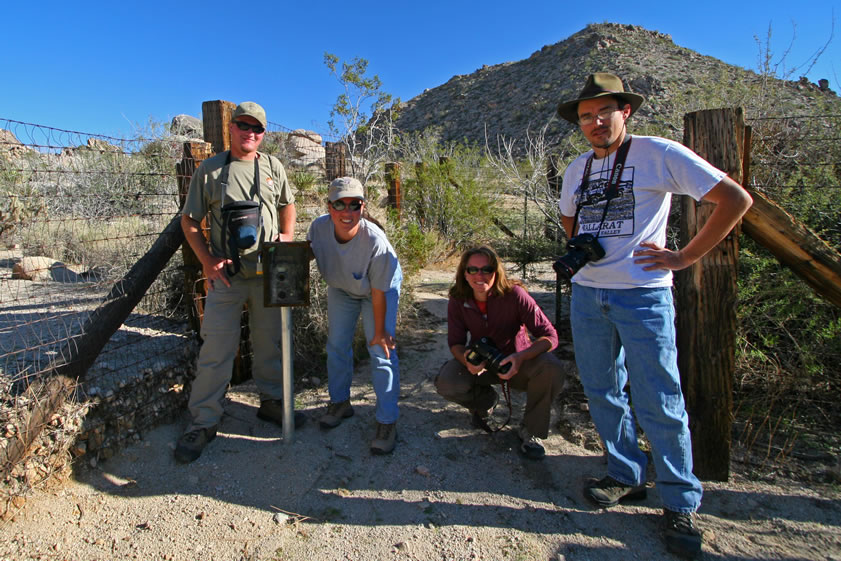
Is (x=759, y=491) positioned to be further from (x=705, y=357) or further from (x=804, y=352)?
(x=804, y=352)

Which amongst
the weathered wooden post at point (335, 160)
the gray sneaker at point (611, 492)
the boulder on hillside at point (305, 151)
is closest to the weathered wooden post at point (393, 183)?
the weathered wooden post at point (335, 160)

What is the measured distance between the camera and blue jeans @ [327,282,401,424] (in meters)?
3.09

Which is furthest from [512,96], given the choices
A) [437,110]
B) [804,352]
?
[804,352]

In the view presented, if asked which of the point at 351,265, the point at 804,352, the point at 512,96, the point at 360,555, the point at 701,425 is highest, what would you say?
the point at 512,96

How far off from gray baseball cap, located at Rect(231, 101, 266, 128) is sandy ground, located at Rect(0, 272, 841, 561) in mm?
1984

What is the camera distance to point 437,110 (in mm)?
44062

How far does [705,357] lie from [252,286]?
8.69 ft

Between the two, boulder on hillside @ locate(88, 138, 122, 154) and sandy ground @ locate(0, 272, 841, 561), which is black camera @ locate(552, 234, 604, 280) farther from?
boulder on hillside @ locate(88, 138, 122, 154)

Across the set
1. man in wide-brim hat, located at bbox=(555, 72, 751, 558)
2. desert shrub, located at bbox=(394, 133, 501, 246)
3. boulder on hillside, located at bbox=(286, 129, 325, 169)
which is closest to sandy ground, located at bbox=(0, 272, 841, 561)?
man in wide-brim hat, located at bbox=(555, 72, 751, 558)

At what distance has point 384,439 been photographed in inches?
123

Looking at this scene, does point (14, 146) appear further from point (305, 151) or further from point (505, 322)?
point (305, 151)

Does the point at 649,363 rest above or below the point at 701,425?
above

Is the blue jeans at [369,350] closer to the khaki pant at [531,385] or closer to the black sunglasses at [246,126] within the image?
the khaki pant at [531,385]

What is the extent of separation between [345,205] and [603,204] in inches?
53.7
